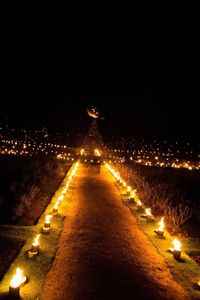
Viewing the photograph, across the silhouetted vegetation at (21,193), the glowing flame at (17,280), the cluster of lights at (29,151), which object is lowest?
the glowing flame at (17,280)

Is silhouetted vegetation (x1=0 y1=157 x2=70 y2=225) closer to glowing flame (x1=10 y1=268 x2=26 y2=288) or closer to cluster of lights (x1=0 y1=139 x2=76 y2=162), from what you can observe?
glowing flame (x1=10 y1=268 x2=26 y2=288)

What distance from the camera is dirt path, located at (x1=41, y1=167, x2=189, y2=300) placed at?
4086 mm

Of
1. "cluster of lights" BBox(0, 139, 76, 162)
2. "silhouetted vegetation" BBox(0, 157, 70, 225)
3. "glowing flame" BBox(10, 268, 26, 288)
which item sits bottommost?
"glowing flame" BBox(10, 268, 26, 288)

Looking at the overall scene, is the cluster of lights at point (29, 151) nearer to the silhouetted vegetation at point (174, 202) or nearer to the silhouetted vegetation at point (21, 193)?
the silhouetted vegetation at point (21, 193)

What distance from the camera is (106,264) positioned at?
494cm

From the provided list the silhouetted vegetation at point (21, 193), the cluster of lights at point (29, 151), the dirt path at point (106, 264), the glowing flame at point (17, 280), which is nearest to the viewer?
the glowing flame at point (17, 280)

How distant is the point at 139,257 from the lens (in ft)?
17.8

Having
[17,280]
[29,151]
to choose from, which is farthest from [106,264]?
[29,151]

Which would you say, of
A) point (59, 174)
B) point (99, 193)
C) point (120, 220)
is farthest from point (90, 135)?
point (120, 220)

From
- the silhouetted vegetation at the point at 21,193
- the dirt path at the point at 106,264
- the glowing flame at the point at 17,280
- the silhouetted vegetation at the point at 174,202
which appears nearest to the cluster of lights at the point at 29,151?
the silhouetted vegetation at the point at 21,193

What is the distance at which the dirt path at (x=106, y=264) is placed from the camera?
13.4 ft

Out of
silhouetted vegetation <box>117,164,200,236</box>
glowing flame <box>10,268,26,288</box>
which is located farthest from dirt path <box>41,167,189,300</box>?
silhouetted vegetation <box>117,164,200,236</box>

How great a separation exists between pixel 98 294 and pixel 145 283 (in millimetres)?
817

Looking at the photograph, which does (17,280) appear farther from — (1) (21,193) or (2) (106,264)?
(1) (21,193)
